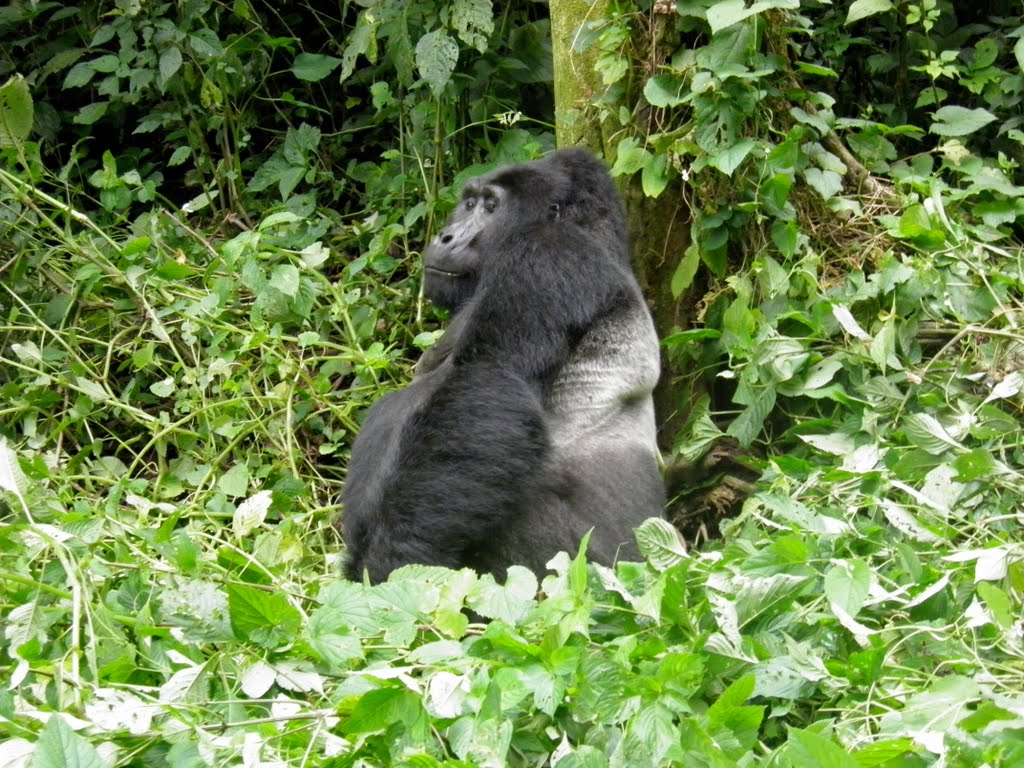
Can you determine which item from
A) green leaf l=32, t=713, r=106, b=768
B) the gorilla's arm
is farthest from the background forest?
the gorilla's arm

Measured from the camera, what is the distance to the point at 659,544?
2.49 meters

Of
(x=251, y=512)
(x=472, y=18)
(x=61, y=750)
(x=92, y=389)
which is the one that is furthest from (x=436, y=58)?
(x=61, y=750)

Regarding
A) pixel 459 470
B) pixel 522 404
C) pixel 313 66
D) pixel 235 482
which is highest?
pixel 313 66

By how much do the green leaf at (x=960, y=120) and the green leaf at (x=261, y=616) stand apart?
9.78 feet

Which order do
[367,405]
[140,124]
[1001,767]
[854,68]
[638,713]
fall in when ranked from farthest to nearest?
[140,124] < [854,68] < [367,405] < [638,713] < [1001,767]

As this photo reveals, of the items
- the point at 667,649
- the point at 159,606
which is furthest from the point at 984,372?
the point at 159,606

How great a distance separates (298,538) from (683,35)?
1.93 m

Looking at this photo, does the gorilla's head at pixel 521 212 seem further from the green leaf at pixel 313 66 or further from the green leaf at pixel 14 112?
the green leaf at pixel 313 66

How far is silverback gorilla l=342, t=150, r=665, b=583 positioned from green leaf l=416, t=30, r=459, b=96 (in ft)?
2.77

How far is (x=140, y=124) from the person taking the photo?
19.5 ft

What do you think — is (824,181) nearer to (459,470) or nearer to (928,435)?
(928,435)

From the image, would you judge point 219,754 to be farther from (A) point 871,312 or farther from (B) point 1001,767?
(A) point 871,312

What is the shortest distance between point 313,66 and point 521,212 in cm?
219

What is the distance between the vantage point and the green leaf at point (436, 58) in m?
4.62
